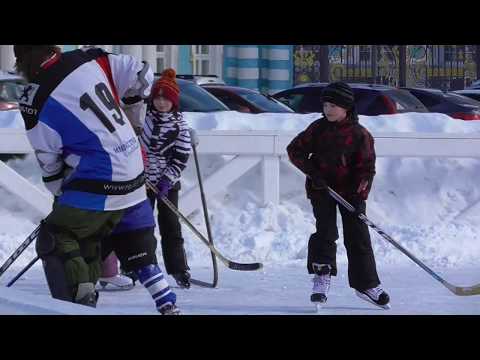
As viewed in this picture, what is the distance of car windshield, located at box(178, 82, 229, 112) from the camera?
1391cm

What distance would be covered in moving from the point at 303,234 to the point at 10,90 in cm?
718

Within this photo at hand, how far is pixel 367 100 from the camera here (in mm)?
16297

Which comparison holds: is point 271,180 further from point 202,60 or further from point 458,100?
point 202,60

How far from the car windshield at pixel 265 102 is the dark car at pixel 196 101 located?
122cm

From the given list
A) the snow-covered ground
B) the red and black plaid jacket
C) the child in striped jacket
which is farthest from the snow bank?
the red and black plaid jacket

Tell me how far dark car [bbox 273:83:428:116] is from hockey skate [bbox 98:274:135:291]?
922 centimetres

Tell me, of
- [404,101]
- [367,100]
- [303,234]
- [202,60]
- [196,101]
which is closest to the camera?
[303,234]

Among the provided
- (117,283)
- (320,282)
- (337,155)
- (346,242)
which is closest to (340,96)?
(337,155)

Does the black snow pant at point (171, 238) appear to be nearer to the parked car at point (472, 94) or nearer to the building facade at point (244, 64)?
the parked car at point (472, 94)

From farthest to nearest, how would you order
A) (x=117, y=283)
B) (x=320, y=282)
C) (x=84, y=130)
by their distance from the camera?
(x=117, y=283)
(x=320, y=282)
(x=84, y=130)
